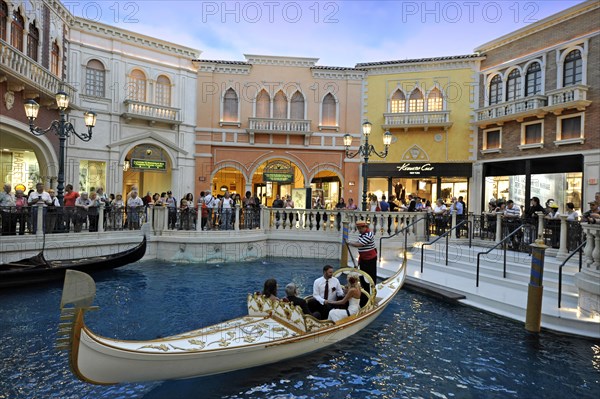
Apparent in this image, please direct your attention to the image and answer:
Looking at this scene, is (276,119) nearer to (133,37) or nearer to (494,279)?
(133,37)

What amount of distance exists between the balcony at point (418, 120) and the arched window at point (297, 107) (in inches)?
142

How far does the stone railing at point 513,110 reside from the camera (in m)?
14.5

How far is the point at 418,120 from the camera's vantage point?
1708cm

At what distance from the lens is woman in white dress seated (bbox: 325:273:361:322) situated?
230 inches

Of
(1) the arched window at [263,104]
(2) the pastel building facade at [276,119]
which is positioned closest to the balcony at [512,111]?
(2) the pastel building facade at [276,119]

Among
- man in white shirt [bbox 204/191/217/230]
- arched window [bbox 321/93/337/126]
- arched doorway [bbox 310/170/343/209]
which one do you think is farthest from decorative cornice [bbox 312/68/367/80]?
man in white shirt [bbox 204/191/217/230]

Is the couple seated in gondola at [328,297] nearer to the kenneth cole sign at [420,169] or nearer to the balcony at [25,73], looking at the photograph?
the balcony at [25,73]

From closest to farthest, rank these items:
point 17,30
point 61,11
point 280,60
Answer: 1. point 17,30
2. point 61,11
3. point 280,60

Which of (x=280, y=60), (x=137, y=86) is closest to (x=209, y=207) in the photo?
(x=137, y=86)

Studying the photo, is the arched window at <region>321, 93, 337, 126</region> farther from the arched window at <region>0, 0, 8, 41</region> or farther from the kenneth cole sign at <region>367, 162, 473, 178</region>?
the arched window at <region>0, 0, 8, 41</region>

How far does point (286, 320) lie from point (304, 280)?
15.5 feet

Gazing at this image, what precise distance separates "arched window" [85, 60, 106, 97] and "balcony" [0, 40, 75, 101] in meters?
2.15

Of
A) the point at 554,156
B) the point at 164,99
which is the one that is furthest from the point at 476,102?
the point at 164,99

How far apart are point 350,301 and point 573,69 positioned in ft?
42.7
